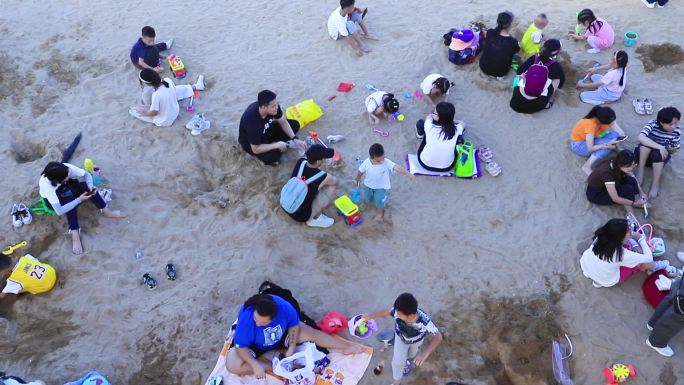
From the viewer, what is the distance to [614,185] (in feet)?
22.7

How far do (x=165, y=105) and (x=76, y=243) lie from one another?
8.32 feet

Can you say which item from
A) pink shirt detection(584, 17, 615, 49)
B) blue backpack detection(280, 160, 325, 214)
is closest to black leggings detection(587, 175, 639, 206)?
pink shirt detection(584, 17, 615, 49)

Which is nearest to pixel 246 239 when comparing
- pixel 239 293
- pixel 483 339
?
pixel 239 293

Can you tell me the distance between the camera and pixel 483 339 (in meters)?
6.18

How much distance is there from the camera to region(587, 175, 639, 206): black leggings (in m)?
6.98

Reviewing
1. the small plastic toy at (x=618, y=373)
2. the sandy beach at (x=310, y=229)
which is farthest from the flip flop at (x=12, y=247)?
the small plastic toy at (x=618, y=373)

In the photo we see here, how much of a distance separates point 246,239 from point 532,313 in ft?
12.4

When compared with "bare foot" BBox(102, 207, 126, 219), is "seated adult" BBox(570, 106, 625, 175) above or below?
above

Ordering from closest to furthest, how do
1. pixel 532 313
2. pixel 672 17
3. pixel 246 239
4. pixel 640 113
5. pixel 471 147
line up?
pixel 532 313, pixel 246 239, pixel 471 147, pixel 640 113, pixel 672 17

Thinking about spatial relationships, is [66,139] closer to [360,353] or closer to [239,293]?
[239,293]

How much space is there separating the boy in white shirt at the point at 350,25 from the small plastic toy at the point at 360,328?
5.36 m

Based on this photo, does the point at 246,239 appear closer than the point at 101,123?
Yes

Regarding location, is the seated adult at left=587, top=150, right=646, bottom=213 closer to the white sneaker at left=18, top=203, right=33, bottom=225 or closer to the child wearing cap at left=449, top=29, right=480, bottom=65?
the child wearing cap at left=449, top=29, right=480, bottom=65

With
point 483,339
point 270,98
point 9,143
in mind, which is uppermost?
point 270,98
